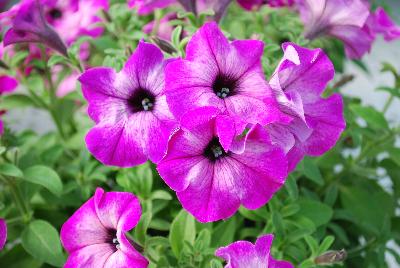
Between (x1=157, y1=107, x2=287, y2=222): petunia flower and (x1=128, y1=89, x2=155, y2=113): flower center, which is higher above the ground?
(x1=128, y1=89, x2=155, y2=113): flower center

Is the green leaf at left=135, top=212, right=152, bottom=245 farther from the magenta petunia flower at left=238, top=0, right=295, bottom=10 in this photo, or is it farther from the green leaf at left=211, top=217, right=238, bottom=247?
the magenta petunia flower at left=238, top=0, right=295, bottom=10

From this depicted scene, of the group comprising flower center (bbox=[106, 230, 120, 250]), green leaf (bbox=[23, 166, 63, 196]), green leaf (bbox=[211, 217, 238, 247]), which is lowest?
green leaf (bbox=[211, 217, 238, 247])

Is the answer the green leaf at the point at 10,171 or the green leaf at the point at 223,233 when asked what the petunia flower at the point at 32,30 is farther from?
the green leaf at the point at 223,233

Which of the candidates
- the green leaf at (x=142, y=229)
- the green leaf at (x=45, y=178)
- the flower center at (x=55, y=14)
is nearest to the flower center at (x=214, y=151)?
the green leaf at (x=142, y=229)

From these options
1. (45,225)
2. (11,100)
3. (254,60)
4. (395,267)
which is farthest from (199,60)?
(395,267)

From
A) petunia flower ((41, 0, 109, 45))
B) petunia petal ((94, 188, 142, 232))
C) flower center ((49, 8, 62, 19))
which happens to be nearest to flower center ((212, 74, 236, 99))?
petunia petal ((94, 188, 142, 232))

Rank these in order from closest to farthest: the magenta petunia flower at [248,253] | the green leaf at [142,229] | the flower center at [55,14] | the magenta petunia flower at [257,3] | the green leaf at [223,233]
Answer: the magenta petunia flower at [248,253]
the green leaf at [142,229]
the green leaf at [223,233]
the magenta petunia flower at [257,3]
the flower center at [55,14]
